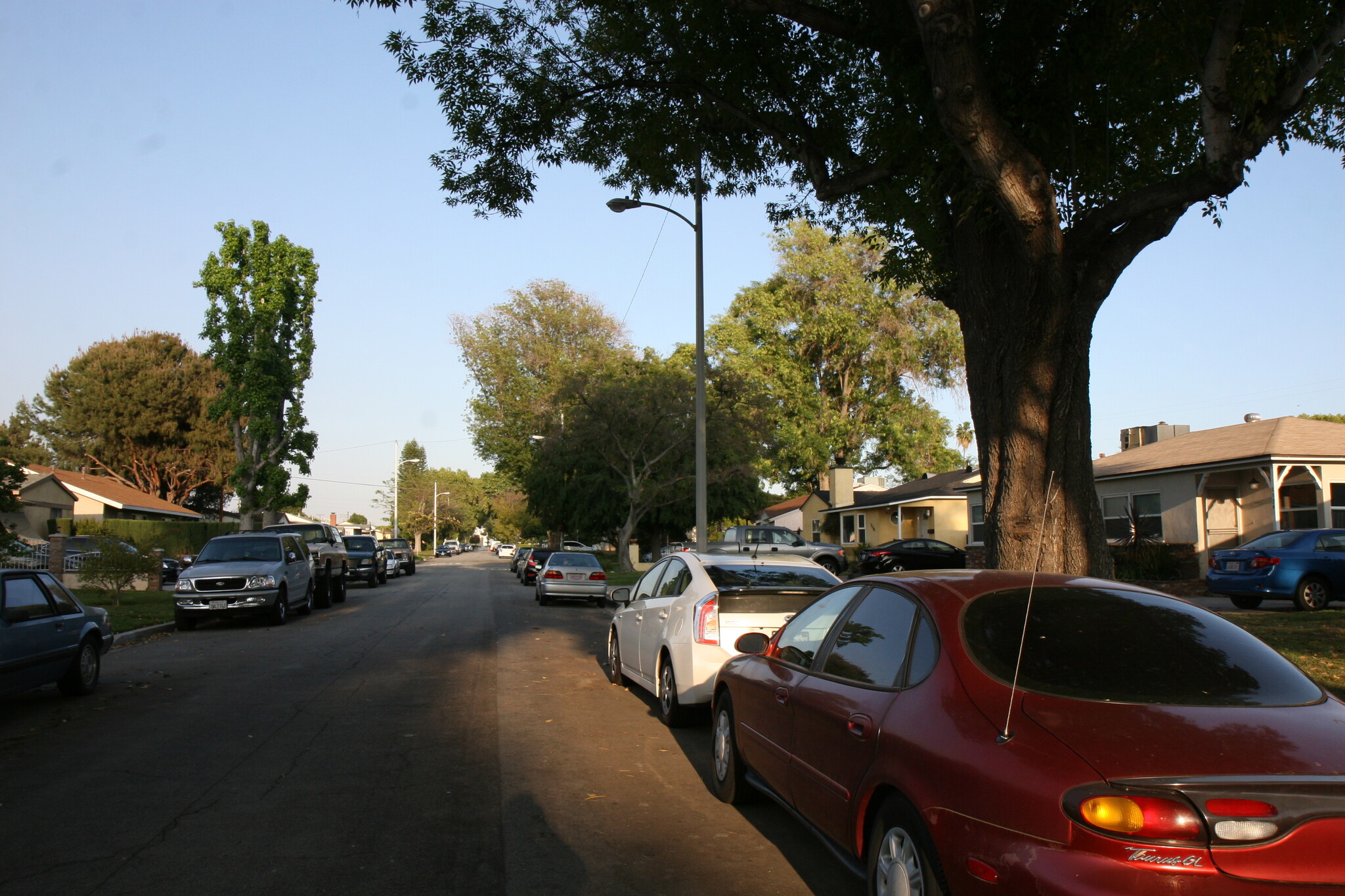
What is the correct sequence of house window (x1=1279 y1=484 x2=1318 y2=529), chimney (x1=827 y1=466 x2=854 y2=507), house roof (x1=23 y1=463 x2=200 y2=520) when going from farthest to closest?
house roof (x1=23 y1=463 x2=200 y2=520) < chimney (x1=827 y1=466 x2=854 y2=507) < house window (x1=1279 y1=484 x2=1318 y2=529)

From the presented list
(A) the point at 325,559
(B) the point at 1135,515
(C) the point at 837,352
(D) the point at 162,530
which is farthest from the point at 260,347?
(B) the point at 1135,515

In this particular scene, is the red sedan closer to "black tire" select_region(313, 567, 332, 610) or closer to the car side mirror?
the car side mirror

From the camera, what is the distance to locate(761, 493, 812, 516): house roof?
57.8 meters

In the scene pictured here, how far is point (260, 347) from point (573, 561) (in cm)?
2144

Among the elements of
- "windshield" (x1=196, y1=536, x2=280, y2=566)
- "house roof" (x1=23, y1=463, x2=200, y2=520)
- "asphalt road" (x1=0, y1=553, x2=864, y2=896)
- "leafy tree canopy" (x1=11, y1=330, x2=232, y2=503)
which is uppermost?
"leafy tree canopy" (x1=11, y1=330, x2=232, y2=503)

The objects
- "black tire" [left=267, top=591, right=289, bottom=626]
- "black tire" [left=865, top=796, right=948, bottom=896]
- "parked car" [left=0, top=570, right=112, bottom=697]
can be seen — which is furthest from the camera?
"black tire" [left=267, top=591, right=289, bottom=626]

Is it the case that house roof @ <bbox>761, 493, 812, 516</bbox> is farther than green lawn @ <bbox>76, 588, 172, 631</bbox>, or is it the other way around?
house roof @ <bbox>761, 493, 812, 516</bbox>

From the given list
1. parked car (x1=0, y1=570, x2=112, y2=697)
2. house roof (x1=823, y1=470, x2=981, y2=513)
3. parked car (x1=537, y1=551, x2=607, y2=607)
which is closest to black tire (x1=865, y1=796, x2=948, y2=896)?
parked car (x1=0, y1=570, x2=112, y2=697)

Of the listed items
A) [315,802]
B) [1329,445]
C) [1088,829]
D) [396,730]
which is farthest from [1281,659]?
[1329,445]

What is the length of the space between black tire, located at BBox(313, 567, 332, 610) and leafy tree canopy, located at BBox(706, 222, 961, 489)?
86.9ft

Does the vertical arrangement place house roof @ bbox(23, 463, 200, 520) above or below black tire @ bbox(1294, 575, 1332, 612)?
above

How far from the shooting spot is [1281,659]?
3982 mm

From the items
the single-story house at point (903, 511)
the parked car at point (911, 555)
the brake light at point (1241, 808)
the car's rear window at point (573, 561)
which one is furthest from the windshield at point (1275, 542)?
the single-story house at point (903, 511)

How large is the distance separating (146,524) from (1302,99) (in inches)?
1771
